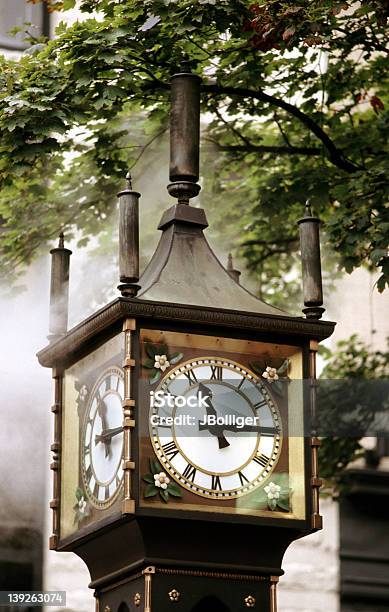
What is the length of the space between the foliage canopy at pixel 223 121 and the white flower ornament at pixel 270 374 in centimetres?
235

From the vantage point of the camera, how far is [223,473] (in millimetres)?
4660

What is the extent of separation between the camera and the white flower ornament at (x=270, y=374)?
482cm

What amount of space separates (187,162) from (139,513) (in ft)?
4.16

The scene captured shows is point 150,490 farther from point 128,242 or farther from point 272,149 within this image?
point 272,149

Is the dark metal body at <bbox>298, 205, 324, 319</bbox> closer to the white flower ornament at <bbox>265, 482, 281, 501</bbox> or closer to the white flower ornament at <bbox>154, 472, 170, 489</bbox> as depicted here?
the white flower ornament at <bbox>265, 482, 281, 501</bbox>

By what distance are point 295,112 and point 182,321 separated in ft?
12.7

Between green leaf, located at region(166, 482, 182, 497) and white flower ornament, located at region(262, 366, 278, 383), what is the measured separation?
0.49 m

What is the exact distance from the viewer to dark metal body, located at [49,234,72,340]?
532cm

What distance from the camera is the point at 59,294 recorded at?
5379 mm

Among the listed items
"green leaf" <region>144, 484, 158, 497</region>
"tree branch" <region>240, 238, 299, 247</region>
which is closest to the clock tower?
"green leaf" <region>144, 484, 158, 497</region>

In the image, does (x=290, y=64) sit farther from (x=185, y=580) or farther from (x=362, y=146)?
(x=185, y=580)

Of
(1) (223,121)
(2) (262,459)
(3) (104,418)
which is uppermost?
(1) (223,121)

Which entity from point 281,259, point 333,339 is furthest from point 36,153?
point 333,339

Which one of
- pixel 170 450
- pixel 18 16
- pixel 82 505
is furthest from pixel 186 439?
pixel 18 16
